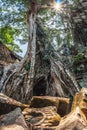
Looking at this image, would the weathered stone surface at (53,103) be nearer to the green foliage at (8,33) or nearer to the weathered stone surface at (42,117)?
the weathered stone surface at (42,117)

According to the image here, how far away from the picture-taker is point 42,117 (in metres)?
3.26

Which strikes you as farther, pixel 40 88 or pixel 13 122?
pixel 40 88

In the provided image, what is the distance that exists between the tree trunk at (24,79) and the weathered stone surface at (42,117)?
1.96m

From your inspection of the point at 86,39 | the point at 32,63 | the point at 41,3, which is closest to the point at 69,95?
the point at 32,63

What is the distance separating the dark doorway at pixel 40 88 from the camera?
6.24m

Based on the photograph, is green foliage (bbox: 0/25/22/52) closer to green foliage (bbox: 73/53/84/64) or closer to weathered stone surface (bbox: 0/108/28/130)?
green foliage (bbox: 73/53/84/64)

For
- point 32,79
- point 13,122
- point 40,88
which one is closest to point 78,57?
point 40,88

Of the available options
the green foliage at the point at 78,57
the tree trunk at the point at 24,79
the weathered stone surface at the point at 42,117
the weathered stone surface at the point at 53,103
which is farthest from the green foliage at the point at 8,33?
the weathered stone surface at the point at 42,117

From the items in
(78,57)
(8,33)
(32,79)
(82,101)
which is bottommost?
(82,101)

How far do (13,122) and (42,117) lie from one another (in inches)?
19.5

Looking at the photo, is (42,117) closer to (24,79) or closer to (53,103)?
(53,103)

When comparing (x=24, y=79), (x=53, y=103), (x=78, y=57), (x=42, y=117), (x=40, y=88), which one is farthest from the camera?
(x=78, y=57)

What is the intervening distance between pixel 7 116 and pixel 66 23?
8073 millimetres

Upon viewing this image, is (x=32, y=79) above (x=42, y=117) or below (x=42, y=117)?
above
